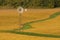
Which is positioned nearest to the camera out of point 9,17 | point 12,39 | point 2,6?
point 12,39

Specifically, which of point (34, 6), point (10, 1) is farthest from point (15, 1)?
point (34, 6)

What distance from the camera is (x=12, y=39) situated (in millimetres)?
15008

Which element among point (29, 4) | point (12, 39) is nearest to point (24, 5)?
point (29, 4)

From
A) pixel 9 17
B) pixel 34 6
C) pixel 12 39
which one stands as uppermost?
pixel 12 39

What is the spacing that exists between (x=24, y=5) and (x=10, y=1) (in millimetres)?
3832

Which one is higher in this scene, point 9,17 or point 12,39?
point 12,39

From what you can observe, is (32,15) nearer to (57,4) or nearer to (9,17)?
(9,17)

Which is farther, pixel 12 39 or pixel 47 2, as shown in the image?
pixel 47 2

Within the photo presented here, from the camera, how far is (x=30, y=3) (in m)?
60.7

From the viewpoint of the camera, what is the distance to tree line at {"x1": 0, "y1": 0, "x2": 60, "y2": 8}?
59.1 m

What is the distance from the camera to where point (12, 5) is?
197ft

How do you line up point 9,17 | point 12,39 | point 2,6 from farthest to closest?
point 2,6 → point 9,17 → point 12,39

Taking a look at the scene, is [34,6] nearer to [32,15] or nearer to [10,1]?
[10,1]

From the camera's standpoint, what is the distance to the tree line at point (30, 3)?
59.1 metres
